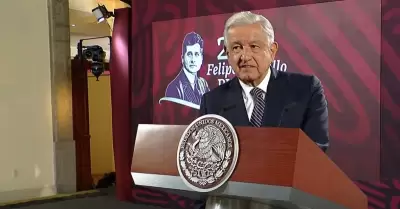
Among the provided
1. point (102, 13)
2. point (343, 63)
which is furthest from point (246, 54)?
point (102, 13)

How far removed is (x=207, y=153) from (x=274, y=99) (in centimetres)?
42

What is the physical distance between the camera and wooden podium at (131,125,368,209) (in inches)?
30.1

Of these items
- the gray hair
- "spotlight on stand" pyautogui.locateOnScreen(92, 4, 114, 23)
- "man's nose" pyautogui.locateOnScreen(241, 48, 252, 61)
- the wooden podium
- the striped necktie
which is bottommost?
the wooden podium

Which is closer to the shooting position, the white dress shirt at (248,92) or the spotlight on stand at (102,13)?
the white dress shirt at (248,92)

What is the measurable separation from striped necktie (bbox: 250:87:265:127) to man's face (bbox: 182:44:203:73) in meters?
4.06

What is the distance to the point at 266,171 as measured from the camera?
0.78 metres

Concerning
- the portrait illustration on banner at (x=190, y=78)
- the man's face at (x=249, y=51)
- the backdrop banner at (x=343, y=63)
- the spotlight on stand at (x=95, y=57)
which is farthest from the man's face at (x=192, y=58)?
the man's face at (x=249, y=51)

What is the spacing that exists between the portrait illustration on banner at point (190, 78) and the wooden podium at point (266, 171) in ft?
14.0

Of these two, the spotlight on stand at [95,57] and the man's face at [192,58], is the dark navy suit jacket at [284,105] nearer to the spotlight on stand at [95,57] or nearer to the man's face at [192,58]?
the man's face at [192,58]

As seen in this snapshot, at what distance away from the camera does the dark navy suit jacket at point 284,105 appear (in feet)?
3.95

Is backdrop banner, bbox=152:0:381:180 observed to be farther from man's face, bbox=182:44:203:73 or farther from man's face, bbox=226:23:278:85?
man's face, bbox=226:23:278:85

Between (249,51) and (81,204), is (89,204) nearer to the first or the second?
(81,204)

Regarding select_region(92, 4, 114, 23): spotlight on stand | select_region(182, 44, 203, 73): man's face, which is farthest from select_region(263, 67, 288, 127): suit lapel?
select_region(92, 4, 114, 23): spotlight on stand

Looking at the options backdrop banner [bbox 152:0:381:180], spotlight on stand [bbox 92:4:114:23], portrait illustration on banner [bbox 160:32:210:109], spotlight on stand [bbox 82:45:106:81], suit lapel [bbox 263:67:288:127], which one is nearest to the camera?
suit lapel [bbox 263:67:288:127]
